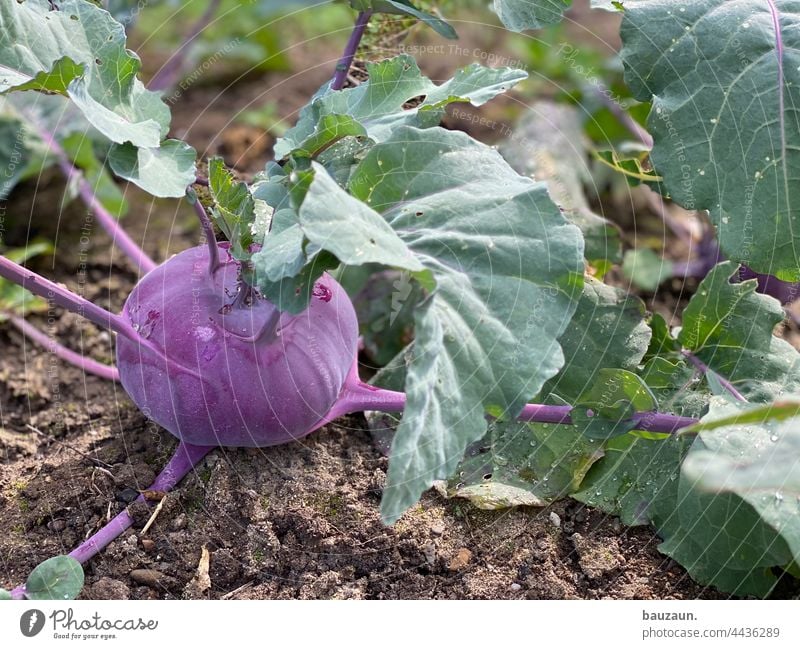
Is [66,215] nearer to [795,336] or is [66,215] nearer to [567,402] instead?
[567,402]

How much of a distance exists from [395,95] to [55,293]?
491 mm

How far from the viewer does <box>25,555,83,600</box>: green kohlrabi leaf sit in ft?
3.39

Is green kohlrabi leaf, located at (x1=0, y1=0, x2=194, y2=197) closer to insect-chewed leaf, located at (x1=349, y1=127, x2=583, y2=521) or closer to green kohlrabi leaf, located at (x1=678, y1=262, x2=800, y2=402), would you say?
insect-chewed leaf, located at (x1=349, y1=127, x2=583, y2=521)

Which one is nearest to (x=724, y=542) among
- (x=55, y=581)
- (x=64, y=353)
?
(x=55, y=581)

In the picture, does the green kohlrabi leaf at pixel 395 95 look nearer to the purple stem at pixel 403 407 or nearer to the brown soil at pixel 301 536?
the purple stem at pixel 403 407

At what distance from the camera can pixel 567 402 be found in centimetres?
126

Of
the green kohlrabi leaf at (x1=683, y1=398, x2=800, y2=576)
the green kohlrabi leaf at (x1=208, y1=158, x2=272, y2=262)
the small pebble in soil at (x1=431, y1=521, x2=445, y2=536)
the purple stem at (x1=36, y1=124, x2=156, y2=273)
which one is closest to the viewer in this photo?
the green kohlrabi leaf at (x1=683, y1=398, x2=800, y2=576)

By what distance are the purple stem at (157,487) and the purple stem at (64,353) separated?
0.29 m

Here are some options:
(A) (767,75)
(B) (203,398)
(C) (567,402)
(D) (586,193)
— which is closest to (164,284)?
(B) (203,398)

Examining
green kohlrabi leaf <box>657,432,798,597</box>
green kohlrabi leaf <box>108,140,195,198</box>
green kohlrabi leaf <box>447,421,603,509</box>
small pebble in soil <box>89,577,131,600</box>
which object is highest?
green kohlrabi leaf <box>108,140,195,198</box>

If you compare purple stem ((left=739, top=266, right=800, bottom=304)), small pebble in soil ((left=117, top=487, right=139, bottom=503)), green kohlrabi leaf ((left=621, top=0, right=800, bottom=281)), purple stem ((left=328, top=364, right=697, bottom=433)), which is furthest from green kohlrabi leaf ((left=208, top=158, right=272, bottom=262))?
purple stem ((left=739, top=266, right=800, bottom=304))

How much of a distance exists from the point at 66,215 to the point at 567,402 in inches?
53.0

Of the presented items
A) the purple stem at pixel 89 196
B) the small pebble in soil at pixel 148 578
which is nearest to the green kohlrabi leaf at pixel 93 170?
the purple stem at pixel 89 196

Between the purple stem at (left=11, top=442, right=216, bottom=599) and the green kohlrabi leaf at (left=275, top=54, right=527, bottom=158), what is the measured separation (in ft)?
1.38
